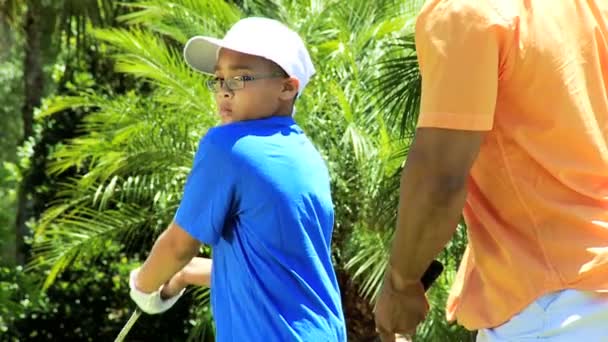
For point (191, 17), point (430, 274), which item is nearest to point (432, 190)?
point (430, 274)

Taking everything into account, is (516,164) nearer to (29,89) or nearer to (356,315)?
(356,315)

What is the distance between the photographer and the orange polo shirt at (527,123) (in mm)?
2154

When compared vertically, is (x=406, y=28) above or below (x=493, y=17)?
below

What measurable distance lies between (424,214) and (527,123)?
0.26 metres

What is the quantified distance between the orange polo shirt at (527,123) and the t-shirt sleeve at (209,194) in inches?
36.1

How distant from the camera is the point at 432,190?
2.18 metres

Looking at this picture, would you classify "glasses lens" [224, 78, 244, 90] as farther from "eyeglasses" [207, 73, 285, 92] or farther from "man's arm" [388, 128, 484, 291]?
"man's arm" [388, 128, 484, 291]

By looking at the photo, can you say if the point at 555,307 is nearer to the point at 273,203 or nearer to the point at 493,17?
the point at 493,17

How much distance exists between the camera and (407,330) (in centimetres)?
→ 239

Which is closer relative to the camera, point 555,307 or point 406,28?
point 555,307

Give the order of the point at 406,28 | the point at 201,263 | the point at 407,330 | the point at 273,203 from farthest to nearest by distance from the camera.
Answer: the point at 406,28, the point at 201,263, the point at 273,203, the point at 407,330

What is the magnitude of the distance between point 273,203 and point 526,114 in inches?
39.5

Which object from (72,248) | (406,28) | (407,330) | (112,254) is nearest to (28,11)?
(112,254)

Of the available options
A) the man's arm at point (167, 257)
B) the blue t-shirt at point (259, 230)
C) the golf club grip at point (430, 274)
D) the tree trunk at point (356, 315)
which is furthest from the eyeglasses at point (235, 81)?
the tree trunk at point (356, 315)
